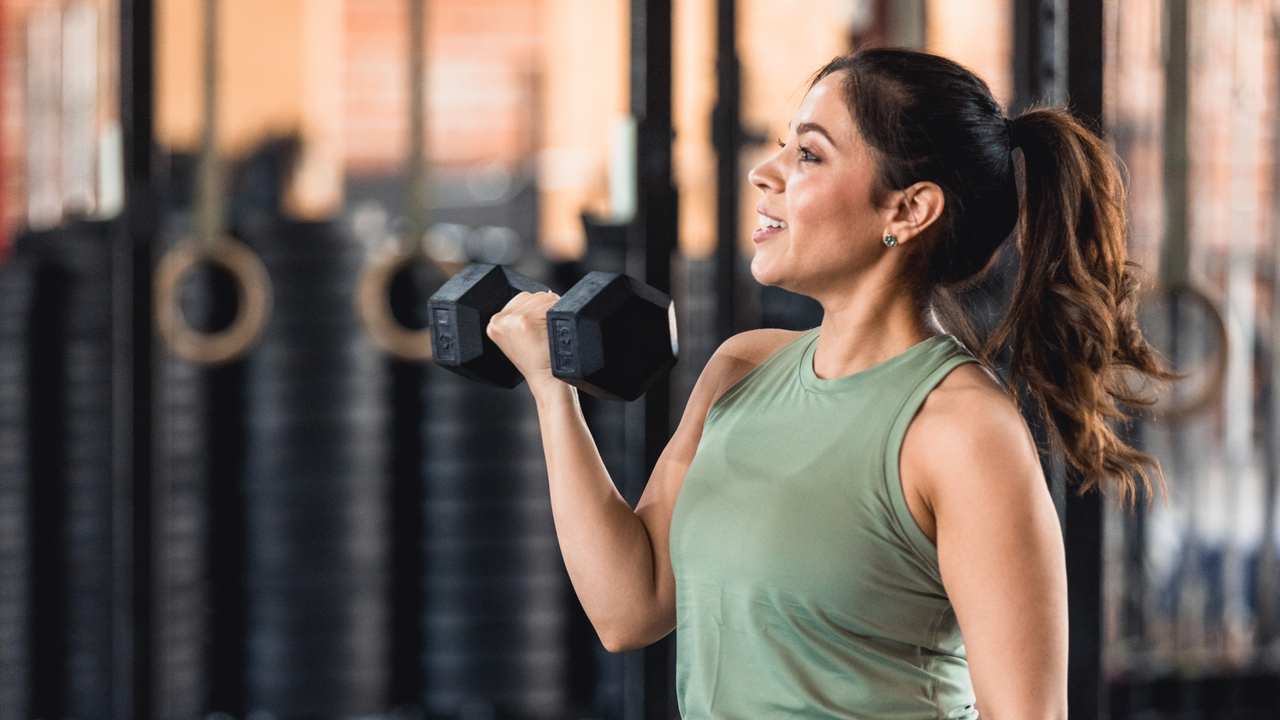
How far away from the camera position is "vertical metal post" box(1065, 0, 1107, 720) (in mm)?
1008

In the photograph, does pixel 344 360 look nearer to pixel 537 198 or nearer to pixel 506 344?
pixel 506 344

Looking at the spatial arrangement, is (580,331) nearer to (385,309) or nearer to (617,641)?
(617,641)

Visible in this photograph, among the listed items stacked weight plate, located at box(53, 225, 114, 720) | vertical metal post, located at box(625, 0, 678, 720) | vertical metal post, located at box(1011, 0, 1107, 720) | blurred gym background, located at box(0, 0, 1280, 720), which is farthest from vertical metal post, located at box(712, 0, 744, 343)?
stacked weight plate, located at box(53, 225, 114, 720)

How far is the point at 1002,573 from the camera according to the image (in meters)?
0.65

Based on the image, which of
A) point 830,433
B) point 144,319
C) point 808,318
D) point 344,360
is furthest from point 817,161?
point 344,360

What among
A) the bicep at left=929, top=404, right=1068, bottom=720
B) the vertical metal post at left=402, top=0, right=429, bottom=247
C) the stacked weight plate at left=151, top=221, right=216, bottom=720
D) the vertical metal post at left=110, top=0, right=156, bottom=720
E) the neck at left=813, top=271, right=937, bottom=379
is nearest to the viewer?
the bicep at left=929, top=404, right=1068, bottom=720

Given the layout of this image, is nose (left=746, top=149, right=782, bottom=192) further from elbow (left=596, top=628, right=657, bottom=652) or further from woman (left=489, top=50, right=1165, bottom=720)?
elbow (left=596, top=628, right=657, bottom=652)

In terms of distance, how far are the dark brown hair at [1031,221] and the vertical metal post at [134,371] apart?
54cm

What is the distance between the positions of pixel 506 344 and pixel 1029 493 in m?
0.34

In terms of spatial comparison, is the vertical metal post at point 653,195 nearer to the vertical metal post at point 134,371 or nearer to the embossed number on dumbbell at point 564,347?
the embossed number on dumbbell at point 564,347

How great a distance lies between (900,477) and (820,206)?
0.56ft

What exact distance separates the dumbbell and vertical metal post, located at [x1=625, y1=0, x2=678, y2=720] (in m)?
0.17

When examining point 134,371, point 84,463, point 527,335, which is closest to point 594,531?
point 527,335

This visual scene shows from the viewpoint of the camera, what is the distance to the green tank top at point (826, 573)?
0.69 metres
